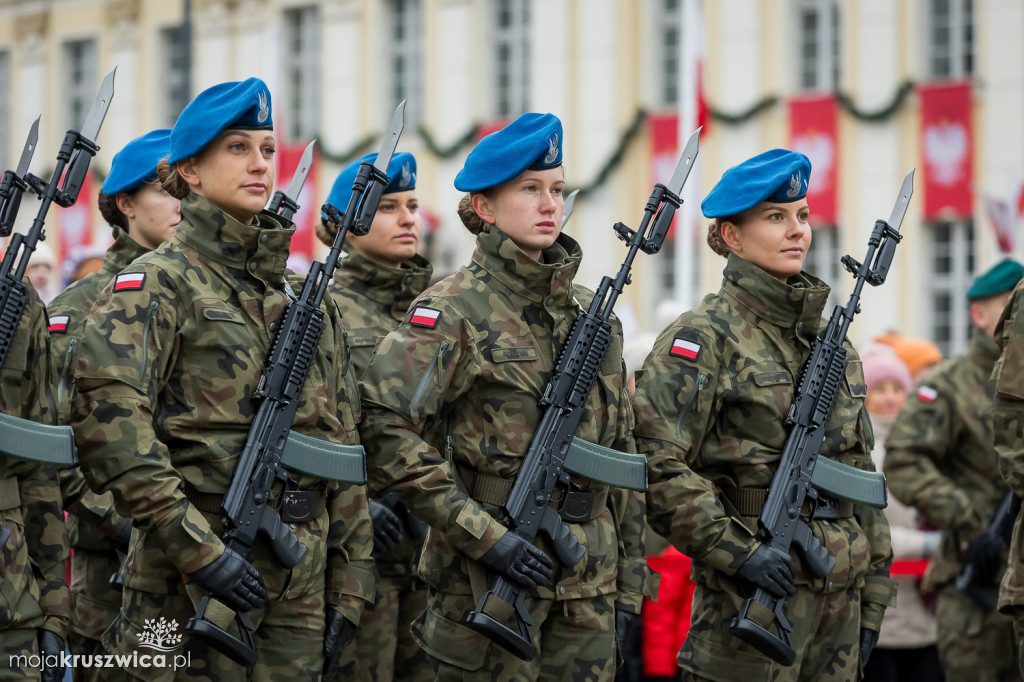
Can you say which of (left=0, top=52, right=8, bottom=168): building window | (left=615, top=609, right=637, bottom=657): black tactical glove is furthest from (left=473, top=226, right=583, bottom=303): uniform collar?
(left=0, top=52, right=8, bottom=168): building window

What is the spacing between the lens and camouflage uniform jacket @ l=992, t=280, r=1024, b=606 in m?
5.20

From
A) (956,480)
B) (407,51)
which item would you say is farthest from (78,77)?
(956,480)

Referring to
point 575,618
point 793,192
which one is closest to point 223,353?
point 575,618

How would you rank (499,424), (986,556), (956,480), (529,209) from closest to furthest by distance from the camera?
(499,424), (529,209), (986,556), (956,480)

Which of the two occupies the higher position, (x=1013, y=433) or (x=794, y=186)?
(x=794, y=186)

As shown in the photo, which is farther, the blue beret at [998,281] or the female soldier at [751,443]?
the blue beret at [998,281]

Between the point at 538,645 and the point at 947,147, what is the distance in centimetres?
1576

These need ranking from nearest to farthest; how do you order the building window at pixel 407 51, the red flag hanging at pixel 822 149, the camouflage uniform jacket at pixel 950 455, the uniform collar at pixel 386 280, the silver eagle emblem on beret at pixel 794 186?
the silver eagle emblem on beret at pixel 794 186
the uniform collar at pixel 386 280
the camouflage uniform jacket at pixel 950 455
the red flag hanging at pixel 822 149
the building window at pixel 407 51

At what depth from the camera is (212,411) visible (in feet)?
14.4

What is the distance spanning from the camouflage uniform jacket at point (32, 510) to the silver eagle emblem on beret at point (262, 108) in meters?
0.85

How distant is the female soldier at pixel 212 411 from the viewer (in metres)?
4.19

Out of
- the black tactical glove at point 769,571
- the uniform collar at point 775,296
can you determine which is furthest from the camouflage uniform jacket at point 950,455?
the black tactical glove at point 769,571

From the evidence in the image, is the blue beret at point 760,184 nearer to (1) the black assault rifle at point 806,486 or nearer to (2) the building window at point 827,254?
(1) the black assault rifle at point 806,486

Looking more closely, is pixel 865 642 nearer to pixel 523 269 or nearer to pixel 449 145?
pixel 523 269
